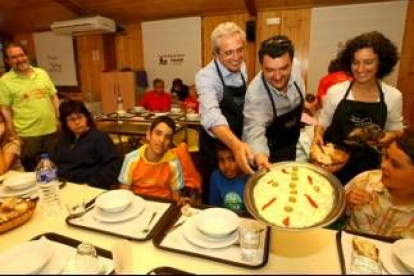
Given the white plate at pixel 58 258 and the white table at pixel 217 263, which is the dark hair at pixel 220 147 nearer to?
the white table at pixel 217 263

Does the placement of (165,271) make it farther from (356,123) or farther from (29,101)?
(29,101)

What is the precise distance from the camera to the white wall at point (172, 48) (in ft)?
17.8

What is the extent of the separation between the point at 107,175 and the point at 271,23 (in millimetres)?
3881

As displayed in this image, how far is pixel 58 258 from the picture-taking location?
37.6 inches

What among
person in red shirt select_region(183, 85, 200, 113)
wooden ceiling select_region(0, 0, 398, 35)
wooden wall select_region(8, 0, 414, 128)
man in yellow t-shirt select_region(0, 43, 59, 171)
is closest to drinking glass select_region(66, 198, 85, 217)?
man in yellow t-shirt select_region(0, 43, 59, 171)

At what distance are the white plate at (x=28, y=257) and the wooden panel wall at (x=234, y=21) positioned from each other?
4633 millimetres

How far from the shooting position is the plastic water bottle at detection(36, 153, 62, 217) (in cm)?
133

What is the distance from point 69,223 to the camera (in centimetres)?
119

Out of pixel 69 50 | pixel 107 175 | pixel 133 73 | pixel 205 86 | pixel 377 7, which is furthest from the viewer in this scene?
pixel 69 50

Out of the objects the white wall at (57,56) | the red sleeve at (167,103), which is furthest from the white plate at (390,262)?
the white wall at (57,56)

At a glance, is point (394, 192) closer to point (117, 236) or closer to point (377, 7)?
point (117, 236)

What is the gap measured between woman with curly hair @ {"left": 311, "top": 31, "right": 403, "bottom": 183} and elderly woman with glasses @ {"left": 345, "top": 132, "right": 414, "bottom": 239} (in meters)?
0.39

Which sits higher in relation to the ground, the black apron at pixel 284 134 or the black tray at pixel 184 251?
the black apron at pixel 284 134

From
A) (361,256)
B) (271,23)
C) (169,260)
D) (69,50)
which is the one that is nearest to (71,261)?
(169,260)
